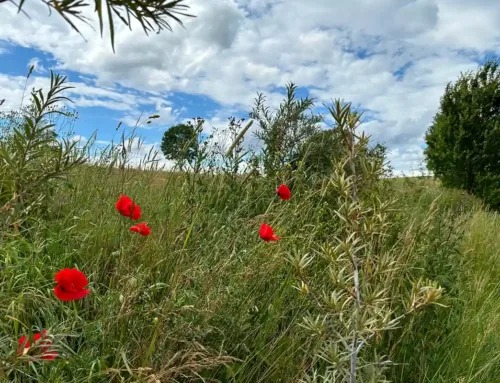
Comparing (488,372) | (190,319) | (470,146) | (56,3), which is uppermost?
(470,146)

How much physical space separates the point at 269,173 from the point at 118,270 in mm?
2206

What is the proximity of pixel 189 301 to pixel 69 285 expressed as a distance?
1.87ft

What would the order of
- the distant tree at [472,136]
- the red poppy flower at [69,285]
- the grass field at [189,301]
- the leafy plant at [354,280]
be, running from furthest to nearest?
the distant tree at [472,136] → the grass field at [189,301] → the red poppy flower at [69,285] → the leafy plant at [354,280]

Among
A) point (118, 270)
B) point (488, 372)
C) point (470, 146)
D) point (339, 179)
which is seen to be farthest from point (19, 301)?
point (470, 146)

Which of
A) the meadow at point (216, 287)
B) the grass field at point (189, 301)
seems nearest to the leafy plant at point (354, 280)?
the meadow at point (216, 287)

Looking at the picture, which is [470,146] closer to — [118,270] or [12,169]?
[118,270]

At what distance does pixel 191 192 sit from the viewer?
3152 millimetres

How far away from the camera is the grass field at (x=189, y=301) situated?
5.74ft

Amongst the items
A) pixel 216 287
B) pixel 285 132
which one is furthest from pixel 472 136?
pixel 216 287

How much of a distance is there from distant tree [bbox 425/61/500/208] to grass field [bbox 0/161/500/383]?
9.62 m

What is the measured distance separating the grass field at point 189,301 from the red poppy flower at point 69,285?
0.12m

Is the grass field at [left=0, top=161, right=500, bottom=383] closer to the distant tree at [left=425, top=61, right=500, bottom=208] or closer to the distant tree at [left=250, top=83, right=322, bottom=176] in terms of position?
the distant tree at [left=250, top=83, right=322, bottom=176]

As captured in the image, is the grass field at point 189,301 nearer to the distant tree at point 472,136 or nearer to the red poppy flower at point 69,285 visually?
the red poppy flower at point 69,285

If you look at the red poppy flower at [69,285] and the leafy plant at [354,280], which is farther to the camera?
the red poppy flower at [69,285]
